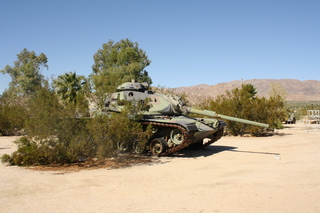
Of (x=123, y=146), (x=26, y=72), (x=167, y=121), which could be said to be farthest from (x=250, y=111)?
(x=26, y=72)

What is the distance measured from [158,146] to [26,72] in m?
28.4

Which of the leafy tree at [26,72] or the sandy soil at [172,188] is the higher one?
the leafy tree at [26,72]

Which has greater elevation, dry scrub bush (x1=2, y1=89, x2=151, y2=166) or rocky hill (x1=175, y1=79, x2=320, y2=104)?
rocky hill (x1=175, y1=79, x2=320, y2=104)

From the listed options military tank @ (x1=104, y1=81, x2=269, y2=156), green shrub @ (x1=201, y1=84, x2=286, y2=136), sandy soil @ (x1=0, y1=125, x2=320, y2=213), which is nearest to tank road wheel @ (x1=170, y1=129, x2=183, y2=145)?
military tank @ (x1=104, y1=81, x2=269, y2=156)

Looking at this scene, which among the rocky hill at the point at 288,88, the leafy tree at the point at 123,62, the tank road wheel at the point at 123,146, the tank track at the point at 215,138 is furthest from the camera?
the rocky hill at the point at 288,88

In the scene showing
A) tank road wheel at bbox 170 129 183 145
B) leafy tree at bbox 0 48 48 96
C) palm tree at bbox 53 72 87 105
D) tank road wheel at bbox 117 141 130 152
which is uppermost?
leafy tree at bbox 0 48 48 96

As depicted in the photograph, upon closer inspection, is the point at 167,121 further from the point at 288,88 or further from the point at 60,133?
the point at 288,88

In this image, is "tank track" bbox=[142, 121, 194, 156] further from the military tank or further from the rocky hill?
the rocky hill

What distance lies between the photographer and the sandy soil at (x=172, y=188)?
561cm

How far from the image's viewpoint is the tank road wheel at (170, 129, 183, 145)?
12.1m

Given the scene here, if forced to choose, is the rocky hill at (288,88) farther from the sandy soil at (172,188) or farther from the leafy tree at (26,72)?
the sandy soil at (172,188)

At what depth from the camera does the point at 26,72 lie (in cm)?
3516

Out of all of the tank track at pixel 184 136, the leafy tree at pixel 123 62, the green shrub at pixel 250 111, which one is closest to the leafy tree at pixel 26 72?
the leafy tree at pixel 123 62

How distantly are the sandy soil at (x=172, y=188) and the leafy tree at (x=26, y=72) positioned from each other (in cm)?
2780
